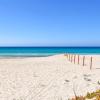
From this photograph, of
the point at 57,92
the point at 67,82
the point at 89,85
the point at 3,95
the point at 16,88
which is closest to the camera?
the point at 3,95

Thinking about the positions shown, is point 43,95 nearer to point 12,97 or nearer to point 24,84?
point 12,97

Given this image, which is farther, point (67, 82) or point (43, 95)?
point (67, 82)

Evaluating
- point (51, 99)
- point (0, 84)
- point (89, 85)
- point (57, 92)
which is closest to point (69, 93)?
point (57, 92)

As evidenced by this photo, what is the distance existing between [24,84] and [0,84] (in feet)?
5.73

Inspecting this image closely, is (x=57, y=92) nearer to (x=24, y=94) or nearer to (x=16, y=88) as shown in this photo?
(x=24, y=94)

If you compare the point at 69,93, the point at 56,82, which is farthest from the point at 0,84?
the point at 69,93

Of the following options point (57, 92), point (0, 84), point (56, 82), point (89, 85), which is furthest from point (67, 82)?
point (0, 84)

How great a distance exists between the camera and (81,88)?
42.4 feet

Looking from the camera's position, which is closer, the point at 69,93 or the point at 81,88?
the point at 69,93

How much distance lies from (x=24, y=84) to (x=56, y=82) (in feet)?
8.26

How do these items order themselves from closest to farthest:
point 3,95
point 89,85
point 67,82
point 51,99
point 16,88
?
point 51,99, point 3,95, point 16,88, point 89,85, point 67,82

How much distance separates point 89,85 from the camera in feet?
45.1

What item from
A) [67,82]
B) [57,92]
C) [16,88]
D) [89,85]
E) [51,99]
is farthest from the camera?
[67,82]

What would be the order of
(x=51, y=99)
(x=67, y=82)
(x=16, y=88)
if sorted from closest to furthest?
(x=51, y=99) < (x=16, y=88) < (x=67, y=82)
